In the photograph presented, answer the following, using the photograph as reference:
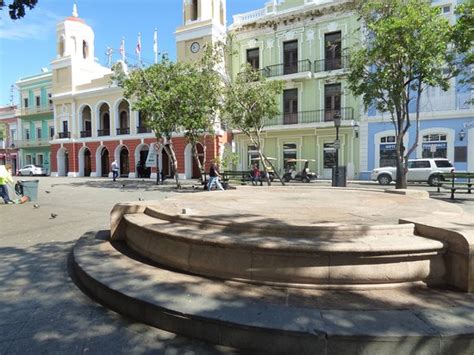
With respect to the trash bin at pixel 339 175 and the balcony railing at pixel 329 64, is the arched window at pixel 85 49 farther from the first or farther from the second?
the trash bin at pixel 339 175

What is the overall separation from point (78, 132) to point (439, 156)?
33528mm

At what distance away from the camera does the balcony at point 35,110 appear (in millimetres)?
41844

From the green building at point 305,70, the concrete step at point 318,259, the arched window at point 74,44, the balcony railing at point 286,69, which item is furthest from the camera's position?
the arched window at point 74,44

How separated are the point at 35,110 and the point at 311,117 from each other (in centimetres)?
3553

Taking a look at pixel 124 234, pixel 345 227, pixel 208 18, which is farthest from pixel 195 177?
pixel 345 227

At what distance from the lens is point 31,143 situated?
145 ft

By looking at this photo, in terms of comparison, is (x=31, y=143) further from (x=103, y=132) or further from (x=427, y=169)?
(x=427, y=169)

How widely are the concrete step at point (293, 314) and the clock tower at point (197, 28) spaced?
1052 inches

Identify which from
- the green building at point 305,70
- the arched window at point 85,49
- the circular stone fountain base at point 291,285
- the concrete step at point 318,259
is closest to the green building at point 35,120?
the arched window at point 85,49

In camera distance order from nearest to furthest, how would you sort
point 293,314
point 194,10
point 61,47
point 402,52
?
point 293,314 → point 402,52 → point 194,10 → point 61,47

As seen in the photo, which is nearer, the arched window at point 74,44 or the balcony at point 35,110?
the arched window at point 74,44

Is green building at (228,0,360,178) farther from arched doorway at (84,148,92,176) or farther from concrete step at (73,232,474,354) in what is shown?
concrete step at (73,232,474,354)

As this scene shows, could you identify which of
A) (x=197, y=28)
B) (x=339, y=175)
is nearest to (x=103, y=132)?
(x=197, y=28)

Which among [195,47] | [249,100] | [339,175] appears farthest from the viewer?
[195,47]
